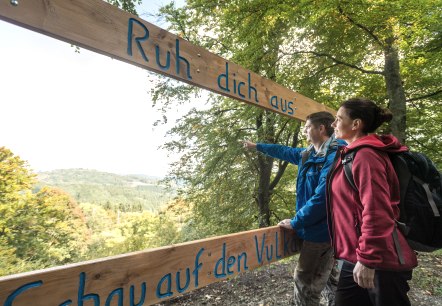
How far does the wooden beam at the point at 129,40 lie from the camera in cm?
114

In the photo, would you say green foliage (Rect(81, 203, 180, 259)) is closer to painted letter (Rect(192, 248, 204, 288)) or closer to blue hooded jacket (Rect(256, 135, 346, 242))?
blue hooded jacket (Rect(256, 135, 346, 242))

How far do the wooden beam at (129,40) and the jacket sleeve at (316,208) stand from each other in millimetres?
711

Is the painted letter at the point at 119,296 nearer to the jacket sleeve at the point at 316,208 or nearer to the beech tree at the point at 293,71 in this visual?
the jacket sleeve at the point at 316,208

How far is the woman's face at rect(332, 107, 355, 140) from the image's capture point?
1.76m

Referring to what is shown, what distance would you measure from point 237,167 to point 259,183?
101cm

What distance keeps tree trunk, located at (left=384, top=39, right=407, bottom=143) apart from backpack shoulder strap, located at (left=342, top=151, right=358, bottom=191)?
17.6 ft

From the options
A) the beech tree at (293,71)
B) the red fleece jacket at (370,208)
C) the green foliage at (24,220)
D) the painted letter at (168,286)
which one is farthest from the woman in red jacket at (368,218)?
the green foliage at (24,220)

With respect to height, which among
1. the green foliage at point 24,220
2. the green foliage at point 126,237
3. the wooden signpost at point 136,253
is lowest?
the green foliage at point 126,237

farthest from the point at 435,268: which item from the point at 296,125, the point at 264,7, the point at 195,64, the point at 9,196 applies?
the point at 9,196

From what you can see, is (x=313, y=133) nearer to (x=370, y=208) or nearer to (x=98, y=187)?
(x=370, y=208)

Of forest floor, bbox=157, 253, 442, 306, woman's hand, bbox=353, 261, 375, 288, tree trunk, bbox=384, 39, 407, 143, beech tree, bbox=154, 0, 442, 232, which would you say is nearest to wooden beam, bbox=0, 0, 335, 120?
woman's hand, bbox=353, 261, 375, 288

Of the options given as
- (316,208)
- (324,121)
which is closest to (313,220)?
(316,208)

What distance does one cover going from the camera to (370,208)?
55.3 inches

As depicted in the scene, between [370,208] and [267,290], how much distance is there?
3.53 m
